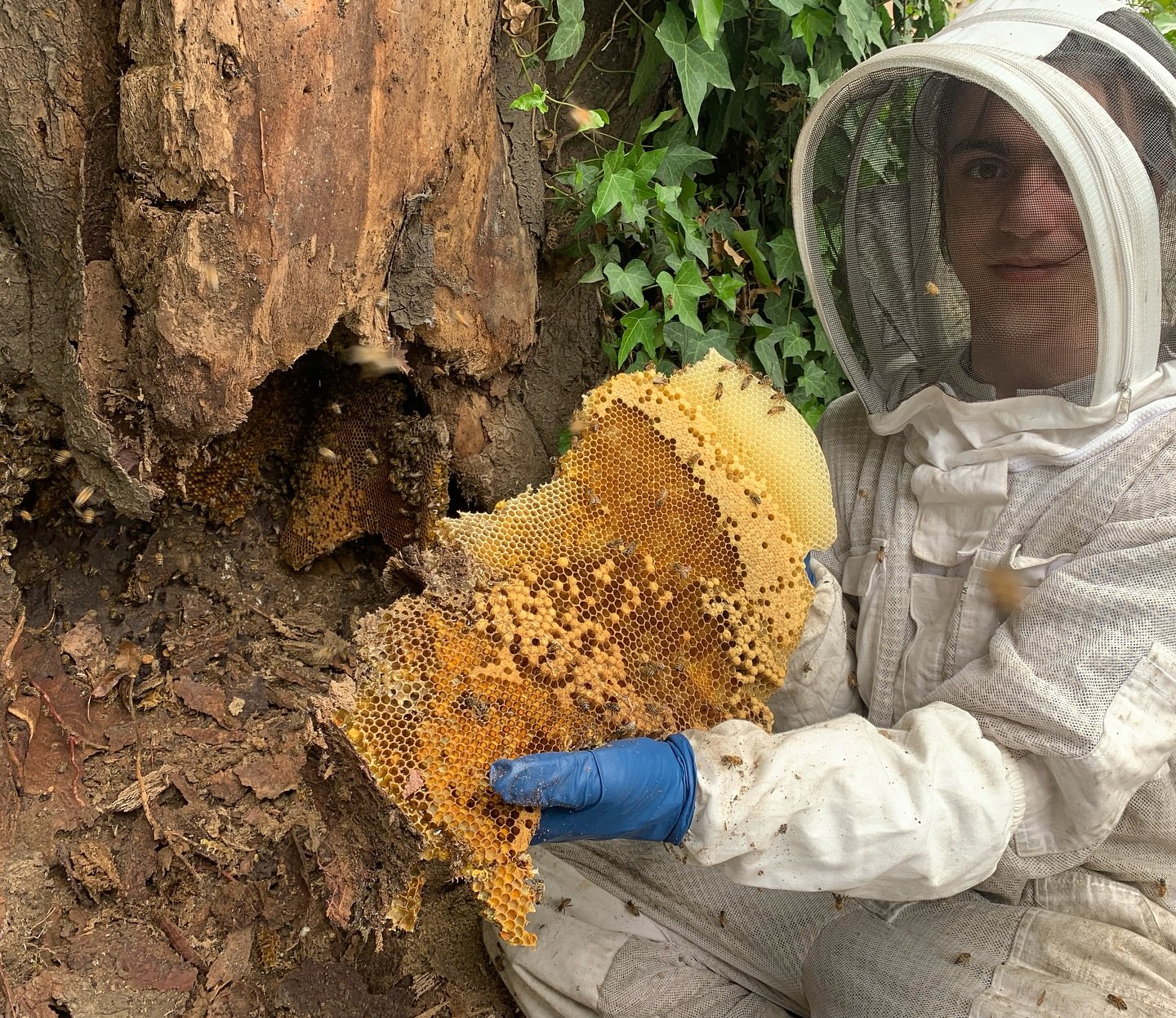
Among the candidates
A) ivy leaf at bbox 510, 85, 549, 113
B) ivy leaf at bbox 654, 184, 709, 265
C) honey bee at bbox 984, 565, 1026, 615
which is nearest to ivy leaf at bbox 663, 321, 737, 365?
ivy leaf at bbox 654, 184, 709, 265

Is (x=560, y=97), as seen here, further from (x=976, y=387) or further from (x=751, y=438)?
(x=976, y=387)

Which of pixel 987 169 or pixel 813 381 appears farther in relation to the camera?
pixel 813 381

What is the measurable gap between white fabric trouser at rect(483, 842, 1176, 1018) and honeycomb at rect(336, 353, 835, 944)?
795 mm

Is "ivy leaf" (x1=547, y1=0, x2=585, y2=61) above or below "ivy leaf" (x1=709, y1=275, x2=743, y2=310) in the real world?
above

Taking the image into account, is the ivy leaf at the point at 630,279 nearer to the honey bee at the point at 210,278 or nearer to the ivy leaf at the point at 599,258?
the ivy leaf at the point at 599,258

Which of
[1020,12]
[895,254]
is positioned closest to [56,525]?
[895,254]

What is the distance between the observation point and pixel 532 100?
8.34ft

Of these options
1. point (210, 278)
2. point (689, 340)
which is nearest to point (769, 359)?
point (689, 340)

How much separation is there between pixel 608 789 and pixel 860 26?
2.75 m

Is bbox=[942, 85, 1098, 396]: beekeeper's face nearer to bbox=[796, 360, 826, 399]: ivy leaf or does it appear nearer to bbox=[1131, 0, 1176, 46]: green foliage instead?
bbox=[1131, 0, 1176, 46]: green foliage

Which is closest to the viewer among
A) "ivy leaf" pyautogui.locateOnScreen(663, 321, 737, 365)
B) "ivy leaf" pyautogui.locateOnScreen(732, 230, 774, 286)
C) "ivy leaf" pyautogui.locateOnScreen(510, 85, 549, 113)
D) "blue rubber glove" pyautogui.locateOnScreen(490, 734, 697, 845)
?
"blue rubber glove" pyautogui.locateOnScreen(490, 734, 697, 845)

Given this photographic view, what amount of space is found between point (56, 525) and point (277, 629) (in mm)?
744

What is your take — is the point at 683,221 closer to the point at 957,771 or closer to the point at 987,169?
the point at 987,169

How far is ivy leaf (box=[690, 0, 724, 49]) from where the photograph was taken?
2.59 metres
